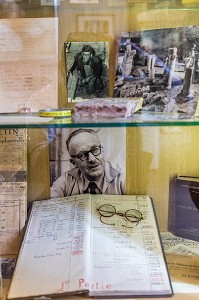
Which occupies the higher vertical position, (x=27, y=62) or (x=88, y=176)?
(x=27, y=62)

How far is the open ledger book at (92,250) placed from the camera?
63 centimetres

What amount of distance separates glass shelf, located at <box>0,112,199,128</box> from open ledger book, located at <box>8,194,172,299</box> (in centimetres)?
18

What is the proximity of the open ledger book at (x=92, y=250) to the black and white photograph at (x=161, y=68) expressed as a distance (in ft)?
0.70

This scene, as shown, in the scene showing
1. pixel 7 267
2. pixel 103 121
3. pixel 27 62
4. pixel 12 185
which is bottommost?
pixel 7 267

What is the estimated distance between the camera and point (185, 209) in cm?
83

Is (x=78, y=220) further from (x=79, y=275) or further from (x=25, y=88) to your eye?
(x=25, y=88)

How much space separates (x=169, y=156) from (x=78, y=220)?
0.77 feet

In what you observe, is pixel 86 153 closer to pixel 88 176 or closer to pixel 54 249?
pixel 88 176

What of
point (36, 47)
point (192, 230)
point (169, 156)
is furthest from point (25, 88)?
point (192, 230)

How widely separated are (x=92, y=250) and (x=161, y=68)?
1.21 feet

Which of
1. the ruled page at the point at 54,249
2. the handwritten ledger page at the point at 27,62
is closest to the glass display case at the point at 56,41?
the handwritten ledger page at the point at 27,62

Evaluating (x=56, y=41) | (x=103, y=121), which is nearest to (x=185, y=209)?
(x=103, y=121)

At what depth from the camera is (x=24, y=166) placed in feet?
2.70

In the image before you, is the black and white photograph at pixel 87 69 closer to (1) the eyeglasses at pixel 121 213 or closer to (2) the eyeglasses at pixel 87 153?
(2) the eyeglasses at pixel 87 153
